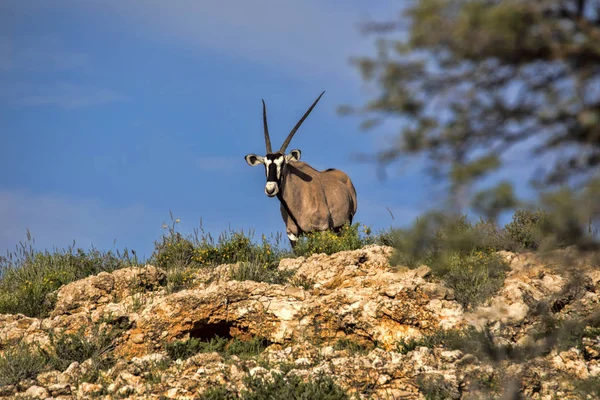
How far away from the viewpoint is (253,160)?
17891mm

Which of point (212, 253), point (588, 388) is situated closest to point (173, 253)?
point (212, 253)

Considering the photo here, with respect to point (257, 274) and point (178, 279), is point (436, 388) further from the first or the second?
point (178, 279)

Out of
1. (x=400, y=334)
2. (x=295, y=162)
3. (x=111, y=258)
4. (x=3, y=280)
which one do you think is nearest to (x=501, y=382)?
(x=400, y=334)

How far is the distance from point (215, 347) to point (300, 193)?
8.08m

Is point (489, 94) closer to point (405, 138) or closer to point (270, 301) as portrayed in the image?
point (405, 138)

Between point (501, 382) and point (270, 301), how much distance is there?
10.4 feet

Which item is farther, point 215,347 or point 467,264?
point 467,264

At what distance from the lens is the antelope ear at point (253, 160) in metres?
17.8

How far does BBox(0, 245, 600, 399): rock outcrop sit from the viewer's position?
8.23m

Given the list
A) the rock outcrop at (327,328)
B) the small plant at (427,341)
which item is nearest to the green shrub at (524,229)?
the rock outcrop at (327,328)

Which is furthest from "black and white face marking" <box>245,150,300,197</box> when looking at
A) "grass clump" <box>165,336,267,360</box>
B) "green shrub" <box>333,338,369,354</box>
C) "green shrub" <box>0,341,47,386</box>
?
"green shrub" <box>0,341,47,386</box>

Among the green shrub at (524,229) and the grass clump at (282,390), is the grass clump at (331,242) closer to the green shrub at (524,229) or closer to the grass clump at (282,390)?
the green shrub at (524,229)

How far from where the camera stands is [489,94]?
5598mm

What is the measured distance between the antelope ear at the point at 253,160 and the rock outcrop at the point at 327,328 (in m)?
6.33
